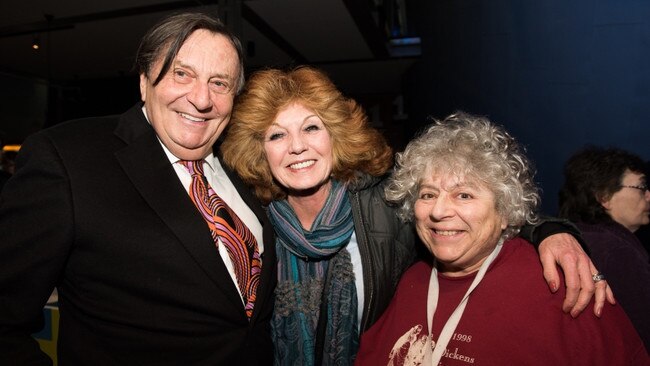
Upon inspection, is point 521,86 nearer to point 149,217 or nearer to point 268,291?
point 268,291

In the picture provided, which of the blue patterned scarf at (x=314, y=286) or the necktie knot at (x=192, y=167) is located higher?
the necktie knot at (x=192, y=167)

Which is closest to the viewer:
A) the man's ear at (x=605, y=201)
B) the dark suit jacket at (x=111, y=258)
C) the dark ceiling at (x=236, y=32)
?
the dark suit jacket at (x=111, y=258)

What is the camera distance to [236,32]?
471 cm

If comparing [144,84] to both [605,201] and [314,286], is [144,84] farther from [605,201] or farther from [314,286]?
[605,201]

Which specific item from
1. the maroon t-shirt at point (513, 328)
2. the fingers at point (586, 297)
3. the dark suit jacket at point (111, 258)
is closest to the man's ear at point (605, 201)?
the maroon t-shirt at point (513, 328)

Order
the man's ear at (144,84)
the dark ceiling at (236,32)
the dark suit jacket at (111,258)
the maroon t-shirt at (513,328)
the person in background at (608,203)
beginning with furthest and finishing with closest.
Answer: the dark ceiling at (236,32) < the person in background at (608,203) < the man's ear at (144,84) < the maroon t-shirt at (513,328) < the dark suit jacket at (111,258)

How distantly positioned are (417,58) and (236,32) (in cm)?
494

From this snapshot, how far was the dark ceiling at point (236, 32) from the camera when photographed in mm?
5949

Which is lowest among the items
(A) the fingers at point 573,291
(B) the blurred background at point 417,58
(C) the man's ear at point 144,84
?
(A) the fingers at point 573,291

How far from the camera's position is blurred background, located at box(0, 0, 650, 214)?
288cm

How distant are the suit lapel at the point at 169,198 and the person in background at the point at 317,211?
54 cm

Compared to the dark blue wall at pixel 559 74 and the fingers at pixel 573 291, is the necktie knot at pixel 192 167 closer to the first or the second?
the fingers at pixel 573 291

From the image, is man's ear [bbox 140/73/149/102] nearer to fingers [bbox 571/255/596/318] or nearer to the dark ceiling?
fingers [bbox 571/255/596/318]

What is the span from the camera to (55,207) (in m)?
1.13
